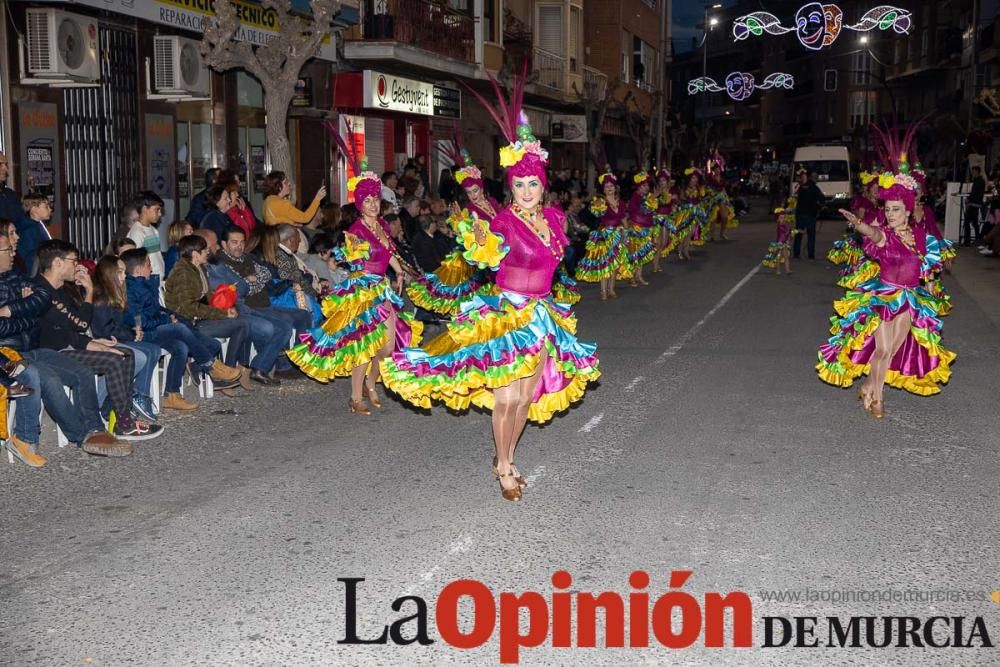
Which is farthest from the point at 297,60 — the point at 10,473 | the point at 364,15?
the point at 364,15

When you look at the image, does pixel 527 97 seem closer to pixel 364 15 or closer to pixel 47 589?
pixel 364 15

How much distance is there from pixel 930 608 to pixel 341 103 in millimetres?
19193

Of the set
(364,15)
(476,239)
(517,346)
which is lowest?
(517,346)

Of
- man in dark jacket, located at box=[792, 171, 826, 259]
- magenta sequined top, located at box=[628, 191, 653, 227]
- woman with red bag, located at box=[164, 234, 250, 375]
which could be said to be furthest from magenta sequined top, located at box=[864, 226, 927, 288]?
man in dark jacket, located at box=[792, 171, 826, 259]

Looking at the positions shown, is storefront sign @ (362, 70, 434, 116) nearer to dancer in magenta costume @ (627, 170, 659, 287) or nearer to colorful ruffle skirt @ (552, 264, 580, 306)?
dancer in magenta costume @ (627, 170, 659, 287)

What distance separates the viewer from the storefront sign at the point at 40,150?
44.7 feet

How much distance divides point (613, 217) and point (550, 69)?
19980mm

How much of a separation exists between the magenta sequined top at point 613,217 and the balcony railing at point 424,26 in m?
7.74

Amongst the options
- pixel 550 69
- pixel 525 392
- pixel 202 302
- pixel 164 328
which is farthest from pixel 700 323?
pixel 550 69

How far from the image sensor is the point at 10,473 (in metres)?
7.29

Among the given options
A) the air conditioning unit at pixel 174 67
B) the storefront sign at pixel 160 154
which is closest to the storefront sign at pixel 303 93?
the storefront sign at pixel 160 154

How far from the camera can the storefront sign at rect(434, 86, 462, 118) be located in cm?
2730

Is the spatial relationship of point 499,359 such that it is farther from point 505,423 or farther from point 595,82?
point 595,82

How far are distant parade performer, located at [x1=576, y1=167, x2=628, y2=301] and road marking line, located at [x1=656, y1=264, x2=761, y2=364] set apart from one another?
5.49ft
